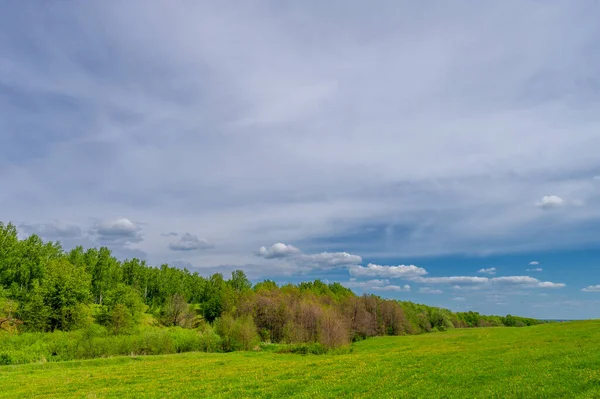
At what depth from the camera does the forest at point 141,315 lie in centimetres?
7800

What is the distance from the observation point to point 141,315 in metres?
130

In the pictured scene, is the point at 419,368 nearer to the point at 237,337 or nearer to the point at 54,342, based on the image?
the point at 237,337

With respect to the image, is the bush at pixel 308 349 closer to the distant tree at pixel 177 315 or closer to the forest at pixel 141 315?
the forest at pixel 141 315

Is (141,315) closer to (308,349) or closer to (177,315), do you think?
(177,315)

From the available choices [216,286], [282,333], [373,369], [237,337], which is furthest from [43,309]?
[373,369]

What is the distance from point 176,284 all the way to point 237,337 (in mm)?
110947

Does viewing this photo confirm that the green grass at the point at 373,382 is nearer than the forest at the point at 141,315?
Yes

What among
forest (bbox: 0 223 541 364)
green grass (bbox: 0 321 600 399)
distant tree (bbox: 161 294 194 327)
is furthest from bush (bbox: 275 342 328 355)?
distant tree (bbox: 161 294 194 327)

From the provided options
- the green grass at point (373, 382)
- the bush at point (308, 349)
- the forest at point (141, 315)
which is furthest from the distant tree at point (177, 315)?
the green grass at point (373, 382)

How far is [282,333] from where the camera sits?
120 meters

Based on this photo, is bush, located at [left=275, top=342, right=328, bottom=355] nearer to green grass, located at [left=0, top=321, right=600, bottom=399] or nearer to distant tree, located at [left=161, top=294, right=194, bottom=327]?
green grass, located at [left=0, top=321, right=600, bottom=399]

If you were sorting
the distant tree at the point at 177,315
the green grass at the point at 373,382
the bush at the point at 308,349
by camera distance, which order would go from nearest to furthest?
the green grass at the point at 373,382 → the bush at the point at 308,349 → the distant tree at the point at 177,315

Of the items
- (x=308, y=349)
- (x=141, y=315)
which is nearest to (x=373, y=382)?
(x=308, y=349)

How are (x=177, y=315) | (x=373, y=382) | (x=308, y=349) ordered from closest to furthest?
1. (x=373, y=382)
2. (x=308, y=349)
3. (x=177, y=315)
